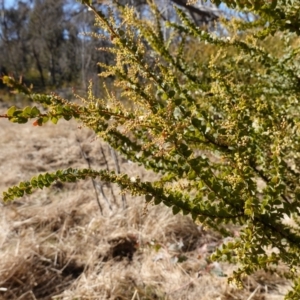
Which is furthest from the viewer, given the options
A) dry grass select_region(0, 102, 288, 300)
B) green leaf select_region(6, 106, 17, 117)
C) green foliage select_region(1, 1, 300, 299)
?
dry grass select_region(0, 102, 288, 300)

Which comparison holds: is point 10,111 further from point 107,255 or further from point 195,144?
point 107,255

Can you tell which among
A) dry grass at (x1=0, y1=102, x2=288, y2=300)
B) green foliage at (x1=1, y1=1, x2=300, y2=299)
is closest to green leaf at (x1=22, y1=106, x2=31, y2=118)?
green foliage at (x1=1, y1=1, x2=300, y2=299)

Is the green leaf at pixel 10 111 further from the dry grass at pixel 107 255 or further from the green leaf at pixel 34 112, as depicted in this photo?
the dry grass at pixel 107 255

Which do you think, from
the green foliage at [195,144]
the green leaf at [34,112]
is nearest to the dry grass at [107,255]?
the green foliage at [195,144]

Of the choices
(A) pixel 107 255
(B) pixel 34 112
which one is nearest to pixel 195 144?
(B) pixel 34 112

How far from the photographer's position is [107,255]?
2.80 m

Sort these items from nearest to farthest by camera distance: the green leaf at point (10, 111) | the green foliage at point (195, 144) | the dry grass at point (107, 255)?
the green leaf at point (10, 111) < the green foliage at point (195, 144) < the dry grass at point (107, 255)

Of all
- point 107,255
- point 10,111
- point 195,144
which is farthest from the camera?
point 107,255

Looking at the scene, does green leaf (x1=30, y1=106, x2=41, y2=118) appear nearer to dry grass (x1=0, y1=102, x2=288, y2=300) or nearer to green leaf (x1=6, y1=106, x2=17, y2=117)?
green leaf (x1=6, y1=106, x2=17, y2=117)

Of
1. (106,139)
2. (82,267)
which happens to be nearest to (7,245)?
(82,267)

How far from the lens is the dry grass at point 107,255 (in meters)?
2.30

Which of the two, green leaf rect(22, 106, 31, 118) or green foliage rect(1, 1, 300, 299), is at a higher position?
green leaf rect(22, 106, 31, 118)

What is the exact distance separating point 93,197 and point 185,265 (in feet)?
5.33

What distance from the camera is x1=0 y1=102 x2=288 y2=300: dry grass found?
2301 millimetres
